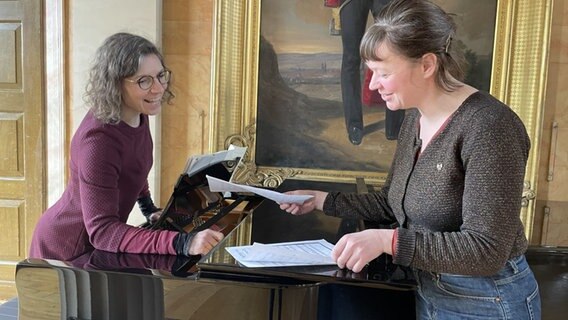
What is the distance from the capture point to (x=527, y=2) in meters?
2.45

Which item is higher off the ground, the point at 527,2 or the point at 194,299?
the point at 527,2

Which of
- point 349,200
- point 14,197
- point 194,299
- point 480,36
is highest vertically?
point 480,36

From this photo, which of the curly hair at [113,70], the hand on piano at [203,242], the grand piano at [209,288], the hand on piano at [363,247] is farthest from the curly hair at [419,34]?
the curly hair at [113,70]

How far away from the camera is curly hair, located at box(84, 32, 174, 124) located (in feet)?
5.03

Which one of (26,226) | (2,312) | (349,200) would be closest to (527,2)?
(349,200)

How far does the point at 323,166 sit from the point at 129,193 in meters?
1.30

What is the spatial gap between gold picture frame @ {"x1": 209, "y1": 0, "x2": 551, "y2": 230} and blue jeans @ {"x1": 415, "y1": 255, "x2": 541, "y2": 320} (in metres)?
1.55

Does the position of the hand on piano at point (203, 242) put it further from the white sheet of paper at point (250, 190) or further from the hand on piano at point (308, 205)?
the hand on piano at point (308, 205)

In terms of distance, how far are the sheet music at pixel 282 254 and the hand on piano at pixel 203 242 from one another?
0.08 metres

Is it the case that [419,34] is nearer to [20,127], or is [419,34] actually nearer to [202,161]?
[202,161]

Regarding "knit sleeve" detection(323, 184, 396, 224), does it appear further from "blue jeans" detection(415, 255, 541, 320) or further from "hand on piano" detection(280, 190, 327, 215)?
"blue jeans" detection(415, 255, 541, 320)

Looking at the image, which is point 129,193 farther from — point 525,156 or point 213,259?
point 525,156

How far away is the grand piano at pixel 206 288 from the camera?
3.84 feet

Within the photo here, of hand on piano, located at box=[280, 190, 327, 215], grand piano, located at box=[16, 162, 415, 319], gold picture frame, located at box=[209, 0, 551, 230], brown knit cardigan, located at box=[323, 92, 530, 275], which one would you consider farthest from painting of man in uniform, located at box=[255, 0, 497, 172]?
brown knit cardigan, located at box=[323, 92, 530, 275]
